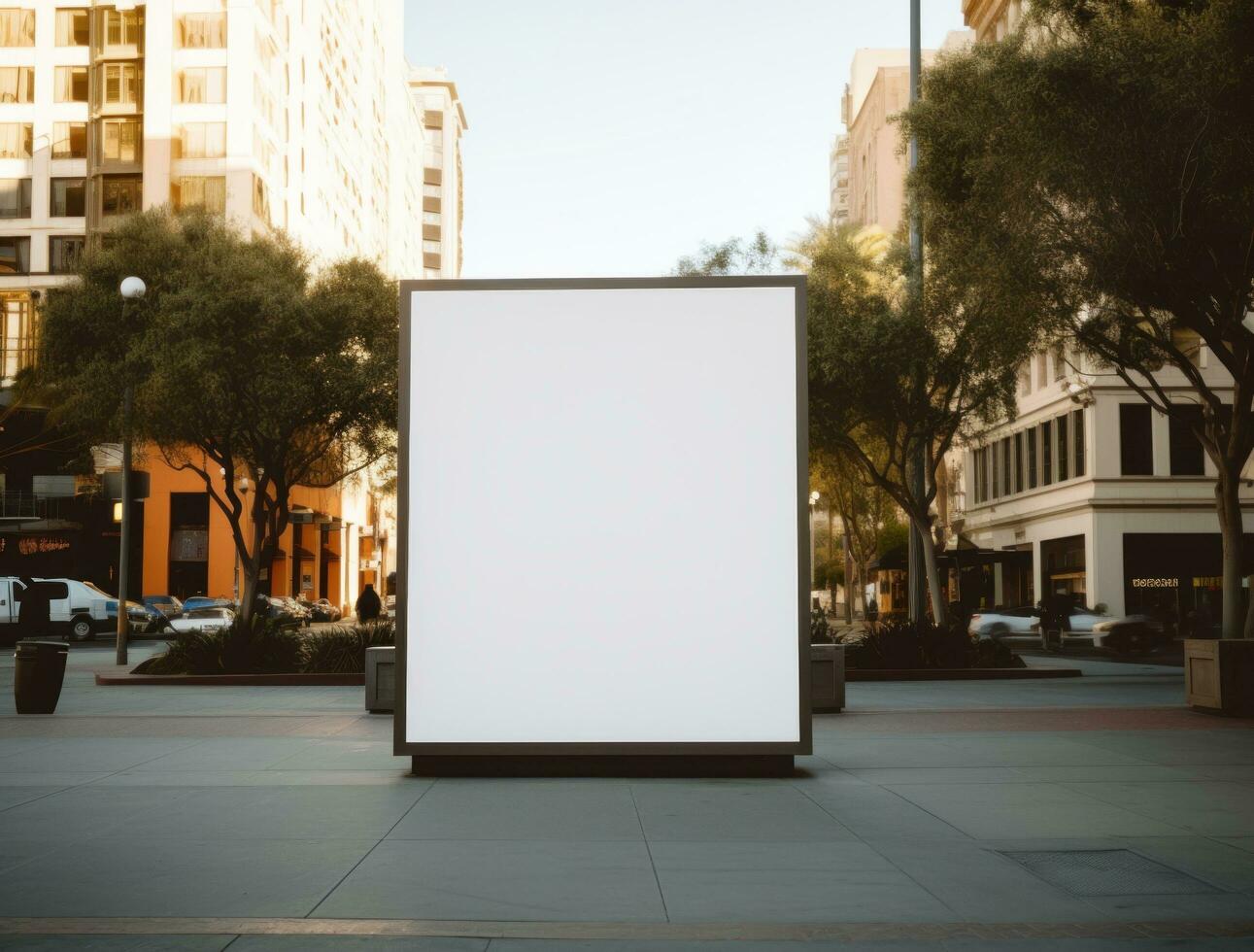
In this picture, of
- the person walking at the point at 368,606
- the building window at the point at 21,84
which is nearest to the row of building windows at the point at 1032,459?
the person walking at the point at 368,606

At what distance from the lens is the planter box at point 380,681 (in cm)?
1688

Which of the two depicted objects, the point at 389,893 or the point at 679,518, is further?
the point at 679,518

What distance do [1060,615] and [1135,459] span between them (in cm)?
1169

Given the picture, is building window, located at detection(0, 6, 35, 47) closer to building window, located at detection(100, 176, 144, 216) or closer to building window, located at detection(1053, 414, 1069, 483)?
building window, located at detection(100, 176, 144, 216)

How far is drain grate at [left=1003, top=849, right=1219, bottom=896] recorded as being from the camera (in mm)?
6844

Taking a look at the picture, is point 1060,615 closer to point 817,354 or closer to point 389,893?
point 817,354

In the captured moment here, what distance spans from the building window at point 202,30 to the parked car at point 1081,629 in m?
41.7

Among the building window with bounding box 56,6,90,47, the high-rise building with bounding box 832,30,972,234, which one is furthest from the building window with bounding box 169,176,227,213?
the high-rise building with bounding box 832,30,972,234

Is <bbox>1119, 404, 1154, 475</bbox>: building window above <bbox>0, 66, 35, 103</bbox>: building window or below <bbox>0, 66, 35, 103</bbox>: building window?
below

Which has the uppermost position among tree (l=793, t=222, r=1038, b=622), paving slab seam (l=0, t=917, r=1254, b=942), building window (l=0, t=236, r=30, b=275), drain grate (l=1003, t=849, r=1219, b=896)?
building window (l=0, t=236, r=30, b=275)

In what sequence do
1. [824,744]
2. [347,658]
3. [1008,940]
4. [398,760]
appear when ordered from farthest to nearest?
[347,658], [824,744], [398,760], [1008,940]

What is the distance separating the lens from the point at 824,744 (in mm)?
13594

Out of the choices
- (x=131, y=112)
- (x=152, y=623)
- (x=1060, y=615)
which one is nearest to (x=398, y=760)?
(x=1060, y=615)

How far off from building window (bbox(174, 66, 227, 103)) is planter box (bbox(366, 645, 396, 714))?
48.2m
